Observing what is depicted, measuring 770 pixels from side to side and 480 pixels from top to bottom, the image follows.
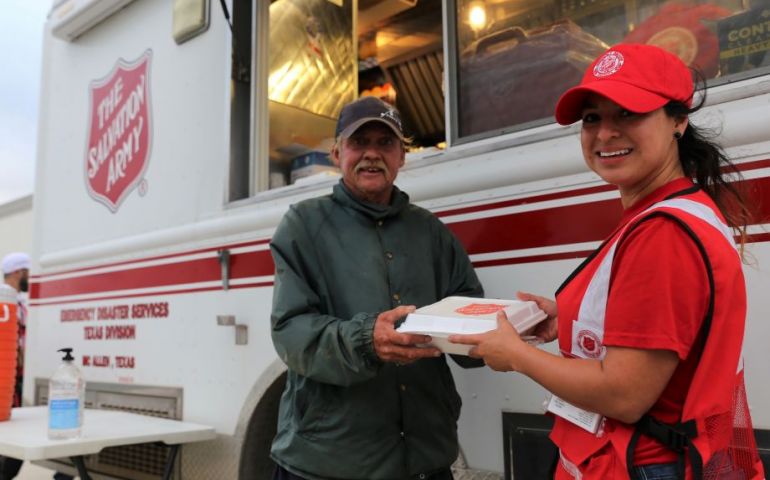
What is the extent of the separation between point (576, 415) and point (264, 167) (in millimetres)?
2011

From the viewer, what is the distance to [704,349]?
1037 millimetres

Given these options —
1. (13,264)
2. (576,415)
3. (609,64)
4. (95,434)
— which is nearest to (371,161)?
(609,64)

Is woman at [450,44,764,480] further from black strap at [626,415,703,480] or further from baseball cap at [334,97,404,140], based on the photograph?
baseball cap at [334,97,404,140]

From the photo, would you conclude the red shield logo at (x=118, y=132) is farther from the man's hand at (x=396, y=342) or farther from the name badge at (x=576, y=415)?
the name badge at (x=576, y=415)

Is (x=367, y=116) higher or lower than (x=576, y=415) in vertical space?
higher

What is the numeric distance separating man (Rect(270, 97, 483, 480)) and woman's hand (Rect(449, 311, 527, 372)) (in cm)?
29

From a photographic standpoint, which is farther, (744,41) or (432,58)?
(432,58)

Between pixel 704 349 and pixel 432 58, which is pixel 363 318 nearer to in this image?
pixel 704 349

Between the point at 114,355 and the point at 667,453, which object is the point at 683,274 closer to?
the point at 667,453

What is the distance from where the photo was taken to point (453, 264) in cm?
200

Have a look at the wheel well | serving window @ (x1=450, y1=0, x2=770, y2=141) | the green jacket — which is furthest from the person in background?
serving window @ (x1=450, y1=0, x2=770, y2=141)

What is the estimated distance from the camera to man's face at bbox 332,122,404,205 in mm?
1940

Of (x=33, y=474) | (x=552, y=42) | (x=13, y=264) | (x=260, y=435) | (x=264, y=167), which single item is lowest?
(x=33, y=474)

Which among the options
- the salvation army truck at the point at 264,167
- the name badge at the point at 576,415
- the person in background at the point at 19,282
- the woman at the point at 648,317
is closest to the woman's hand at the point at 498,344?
the woman at the point at 648,317
